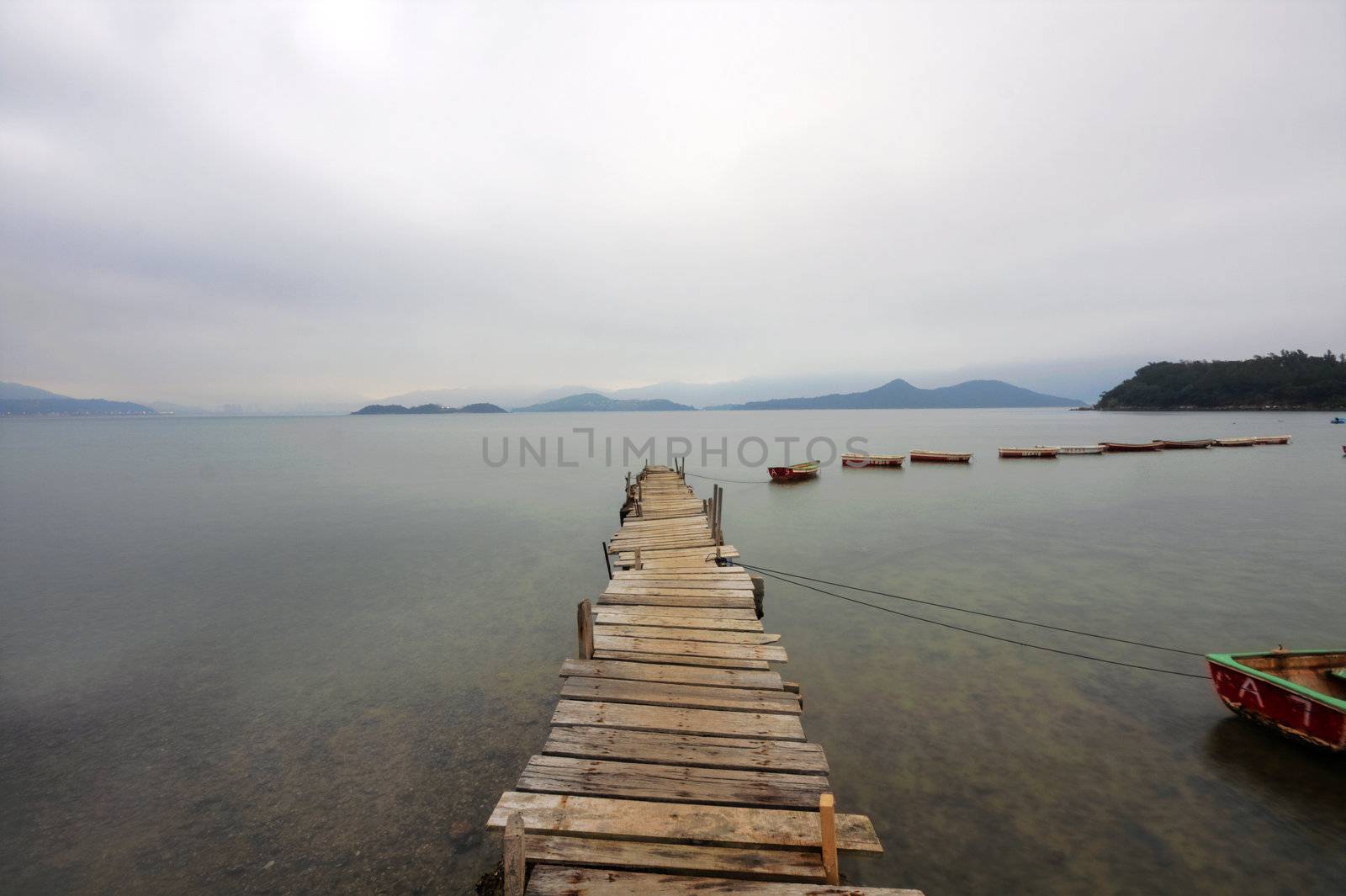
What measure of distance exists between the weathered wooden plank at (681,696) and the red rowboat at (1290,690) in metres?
9.59

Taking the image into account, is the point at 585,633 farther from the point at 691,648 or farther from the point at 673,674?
the point at 691,648

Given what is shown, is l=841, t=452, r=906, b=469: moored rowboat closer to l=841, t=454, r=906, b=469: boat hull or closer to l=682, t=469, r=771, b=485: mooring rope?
l=841, t=454, r=906, b=469: boat hull

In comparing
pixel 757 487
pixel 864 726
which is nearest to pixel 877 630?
pixel 864 726

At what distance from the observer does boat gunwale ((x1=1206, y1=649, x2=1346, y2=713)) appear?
363 inches

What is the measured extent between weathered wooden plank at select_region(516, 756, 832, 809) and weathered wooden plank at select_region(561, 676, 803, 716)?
4.83ft

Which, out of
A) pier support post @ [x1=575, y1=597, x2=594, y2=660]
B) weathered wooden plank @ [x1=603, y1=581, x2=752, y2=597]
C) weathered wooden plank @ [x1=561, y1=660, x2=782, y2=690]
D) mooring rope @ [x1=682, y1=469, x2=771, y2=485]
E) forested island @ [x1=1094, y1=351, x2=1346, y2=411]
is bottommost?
mooring rope @ [x1=682, y1=469, x2=771, y2=485]

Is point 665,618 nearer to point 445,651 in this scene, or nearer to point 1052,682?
point 445,651

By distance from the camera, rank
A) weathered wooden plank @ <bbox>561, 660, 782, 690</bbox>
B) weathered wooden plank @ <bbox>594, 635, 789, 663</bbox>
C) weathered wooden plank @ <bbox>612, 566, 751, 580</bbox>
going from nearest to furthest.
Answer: weathered wooden plank @ <bbox>561, 660, 782, 690</bbox>
weathered wooden plank @ <bbox>594, 635, 789, 663</bbox>
weathered wooden plank @ <bbox>612, 566, 751, 580</bbox>

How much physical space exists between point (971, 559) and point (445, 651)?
2254 centimetres

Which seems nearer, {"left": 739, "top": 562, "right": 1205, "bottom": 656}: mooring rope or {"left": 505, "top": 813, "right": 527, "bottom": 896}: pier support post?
{"left": 505, "top": 813, "right": 527, "bottom": 896}: pier support post

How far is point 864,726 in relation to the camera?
445 inches

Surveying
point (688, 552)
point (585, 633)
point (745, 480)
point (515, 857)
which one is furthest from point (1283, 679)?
point (745, 480)

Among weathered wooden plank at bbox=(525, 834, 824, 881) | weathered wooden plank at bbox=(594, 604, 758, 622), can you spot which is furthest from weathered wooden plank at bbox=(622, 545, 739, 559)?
weathered wooden plank at bbox=(525, 834, 824, 881)

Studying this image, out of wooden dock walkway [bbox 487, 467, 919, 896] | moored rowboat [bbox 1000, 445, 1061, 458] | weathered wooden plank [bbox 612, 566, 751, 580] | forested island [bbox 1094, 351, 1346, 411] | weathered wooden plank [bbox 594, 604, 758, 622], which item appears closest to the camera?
wooden dock walkway [bbox 487, 467, 919, 896]
